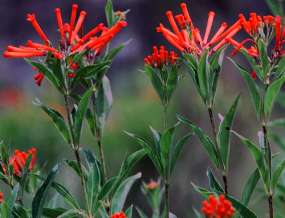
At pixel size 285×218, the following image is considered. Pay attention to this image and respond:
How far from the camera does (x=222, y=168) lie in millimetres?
1538

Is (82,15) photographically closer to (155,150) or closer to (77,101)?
(77,101)

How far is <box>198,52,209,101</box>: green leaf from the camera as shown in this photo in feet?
4.83

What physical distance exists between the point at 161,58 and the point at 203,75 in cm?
15

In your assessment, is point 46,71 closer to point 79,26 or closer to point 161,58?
point 79,26

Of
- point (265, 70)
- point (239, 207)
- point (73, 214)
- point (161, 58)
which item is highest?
point (161, 58)

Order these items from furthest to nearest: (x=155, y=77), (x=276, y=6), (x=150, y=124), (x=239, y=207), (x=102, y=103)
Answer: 1. (x=150, y=124)
2. (x=276, y=6)
3. (x=102, y=103)
4. (x=155, y=77)
5. (x=239, y=207)

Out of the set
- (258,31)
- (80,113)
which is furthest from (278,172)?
(80,113)

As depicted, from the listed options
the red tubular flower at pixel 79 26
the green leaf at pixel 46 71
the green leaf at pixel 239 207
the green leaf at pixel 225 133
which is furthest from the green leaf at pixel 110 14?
the green leaf at pixel 239 207

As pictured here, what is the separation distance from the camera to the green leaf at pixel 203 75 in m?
1.47

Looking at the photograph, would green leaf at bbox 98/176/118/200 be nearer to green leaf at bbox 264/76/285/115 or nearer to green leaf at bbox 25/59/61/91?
green leaf at bbox 25/59/61/91

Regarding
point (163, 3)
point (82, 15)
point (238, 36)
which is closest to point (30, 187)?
point (82, 15)

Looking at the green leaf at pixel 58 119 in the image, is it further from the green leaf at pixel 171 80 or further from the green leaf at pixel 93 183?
the green leaf at pixel 171 80

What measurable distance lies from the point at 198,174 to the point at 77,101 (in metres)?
2.63

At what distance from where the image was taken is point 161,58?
1.61 meters
